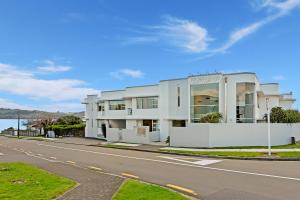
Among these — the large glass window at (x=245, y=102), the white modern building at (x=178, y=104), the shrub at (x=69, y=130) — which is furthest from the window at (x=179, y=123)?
the shrub at (x=69, y=130)

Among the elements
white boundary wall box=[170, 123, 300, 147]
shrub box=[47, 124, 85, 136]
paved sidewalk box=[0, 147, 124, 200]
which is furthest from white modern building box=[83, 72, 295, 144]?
paved sidewalk box=[0, 147, 124, 200]

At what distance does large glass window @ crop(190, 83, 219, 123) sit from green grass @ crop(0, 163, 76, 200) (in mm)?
21708

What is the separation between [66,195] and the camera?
9.38 metres

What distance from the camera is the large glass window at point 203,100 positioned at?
32.7 m

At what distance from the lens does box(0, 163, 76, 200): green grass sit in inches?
365

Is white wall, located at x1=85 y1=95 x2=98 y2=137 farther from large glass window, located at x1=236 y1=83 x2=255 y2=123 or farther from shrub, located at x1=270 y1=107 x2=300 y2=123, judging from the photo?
shrub, located at x1=270 y1=107 x2=300 y2=123

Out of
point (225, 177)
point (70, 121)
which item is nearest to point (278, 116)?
point (225, 177)

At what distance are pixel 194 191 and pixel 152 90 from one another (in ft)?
95.4

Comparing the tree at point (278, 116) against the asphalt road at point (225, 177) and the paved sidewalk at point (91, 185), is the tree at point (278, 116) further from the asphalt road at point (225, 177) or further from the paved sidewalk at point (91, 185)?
the paved sidewalk at point (91, 185)

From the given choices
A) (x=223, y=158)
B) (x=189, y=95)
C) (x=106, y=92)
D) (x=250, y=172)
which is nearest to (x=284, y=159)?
(x=223, y=158)

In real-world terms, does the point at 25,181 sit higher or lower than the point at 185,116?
lower

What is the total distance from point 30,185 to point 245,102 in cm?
2541

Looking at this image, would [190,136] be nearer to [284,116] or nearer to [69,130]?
[284,116]

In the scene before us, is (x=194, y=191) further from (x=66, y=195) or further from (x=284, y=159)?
(x=284, y=159)
